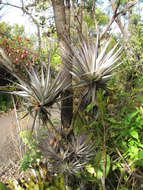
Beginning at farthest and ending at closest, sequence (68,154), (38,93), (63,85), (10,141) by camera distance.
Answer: (10,141) → (68,154) → (63,85) → (38,93)

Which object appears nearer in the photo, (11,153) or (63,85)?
(63,85)

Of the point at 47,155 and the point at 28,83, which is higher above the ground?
the point at 28,83

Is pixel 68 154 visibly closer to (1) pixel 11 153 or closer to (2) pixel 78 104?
(2) pixel 78 104

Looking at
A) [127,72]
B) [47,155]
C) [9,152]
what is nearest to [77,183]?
[47,155]

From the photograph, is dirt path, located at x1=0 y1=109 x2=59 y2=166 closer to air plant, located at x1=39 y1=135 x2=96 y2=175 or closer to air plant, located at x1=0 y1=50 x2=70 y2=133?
air plant, located at x1=39 y1=135 x2=96 y2=175

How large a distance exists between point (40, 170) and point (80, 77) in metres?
1.20

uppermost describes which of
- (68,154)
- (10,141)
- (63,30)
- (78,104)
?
(63,30)

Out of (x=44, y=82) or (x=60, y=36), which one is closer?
(x=44, y=82)

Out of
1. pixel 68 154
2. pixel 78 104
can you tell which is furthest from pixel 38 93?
pixel 68 154

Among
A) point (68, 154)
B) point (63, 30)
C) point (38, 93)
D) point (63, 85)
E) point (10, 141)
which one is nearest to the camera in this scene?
point (38, 93)

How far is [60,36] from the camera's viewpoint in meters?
1.58

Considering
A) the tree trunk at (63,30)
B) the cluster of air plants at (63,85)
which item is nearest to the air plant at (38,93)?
the cluster of air plants at (63,85)

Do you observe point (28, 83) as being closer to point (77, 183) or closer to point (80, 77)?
point (80, 77)

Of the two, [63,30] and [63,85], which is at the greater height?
[63,30]
